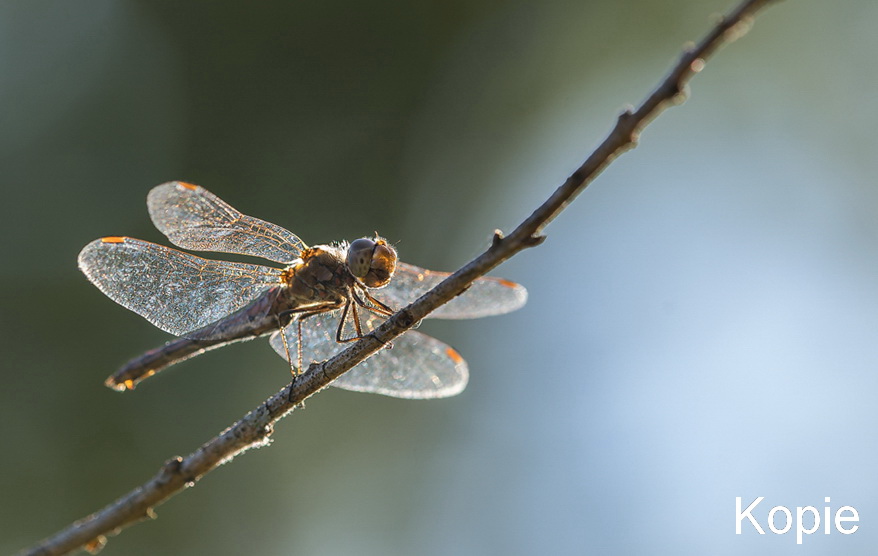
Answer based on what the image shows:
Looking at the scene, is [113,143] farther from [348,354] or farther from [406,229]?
[348,354]

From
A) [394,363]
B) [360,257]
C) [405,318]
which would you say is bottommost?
[405,318]

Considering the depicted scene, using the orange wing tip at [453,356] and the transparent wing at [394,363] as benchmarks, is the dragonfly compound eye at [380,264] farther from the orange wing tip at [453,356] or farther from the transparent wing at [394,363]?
the orange wing tip at [453,356]

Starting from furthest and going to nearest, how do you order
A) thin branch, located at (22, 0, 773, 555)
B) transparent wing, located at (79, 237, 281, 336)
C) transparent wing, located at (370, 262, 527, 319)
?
transparent wing, located at (370, 262, 527, 319) → transparent wing, located at (79, 237, 281, 336) → thin branch, located at (22, 0, 773, 555)

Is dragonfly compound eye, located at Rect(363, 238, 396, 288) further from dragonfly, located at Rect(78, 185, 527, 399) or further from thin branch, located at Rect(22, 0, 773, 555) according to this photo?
thin branch, located at Rect(22, 0, 773, 555)

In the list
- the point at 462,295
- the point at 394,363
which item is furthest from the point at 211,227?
the point at 462,295

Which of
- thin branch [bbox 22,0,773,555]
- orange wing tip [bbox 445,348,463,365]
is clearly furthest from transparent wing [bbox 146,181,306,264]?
thin branch [bbox 22,0,773,555]

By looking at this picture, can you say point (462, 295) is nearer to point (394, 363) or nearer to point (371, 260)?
point (394, 363)
